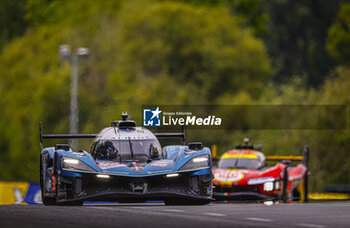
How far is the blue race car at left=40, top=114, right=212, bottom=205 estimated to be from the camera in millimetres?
13828

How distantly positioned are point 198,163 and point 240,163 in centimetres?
910

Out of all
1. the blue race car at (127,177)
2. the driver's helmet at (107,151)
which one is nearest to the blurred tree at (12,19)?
the driver's helmet at (107,151)

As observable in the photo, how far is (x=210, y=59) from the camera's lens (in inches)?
1925

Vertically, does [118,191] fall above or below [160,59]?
below

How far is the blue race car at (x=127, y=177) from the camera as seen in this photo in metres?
13.8

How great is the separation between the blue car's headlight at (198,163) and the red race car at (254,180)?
6958 mm

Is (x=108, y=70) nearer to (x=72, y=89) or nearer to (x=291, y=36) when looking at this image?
(x=72, y=89)

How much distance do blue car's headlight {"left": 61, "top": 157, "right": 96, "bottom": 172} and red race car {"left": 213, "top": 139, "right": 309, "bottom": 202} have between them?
8040 millimetres

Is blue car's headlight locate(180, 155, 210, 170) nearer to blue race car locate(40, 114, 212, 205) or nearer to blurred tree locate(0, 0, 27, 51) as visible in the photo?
blue race car locate(40, 114, 212, 205)

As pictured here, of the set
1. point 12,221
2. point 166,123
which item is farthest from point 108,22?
point 12,221

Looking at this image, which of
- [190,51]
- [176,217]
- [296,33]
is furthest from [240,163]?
[296,33]

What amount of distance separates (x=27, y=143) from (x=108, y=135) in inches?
1280

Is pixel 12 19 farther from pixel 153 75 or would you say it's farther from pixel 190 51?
pixel 190 51

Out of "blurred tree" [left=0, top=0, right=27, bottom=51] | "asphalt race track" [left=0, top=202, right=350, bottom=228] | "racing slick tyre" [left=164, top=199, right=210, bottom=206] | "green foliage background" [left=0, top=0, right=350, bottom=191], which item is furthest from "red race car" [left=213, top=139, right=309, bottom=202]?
"blurred tree" [left=0, top=0, right=27, bottom=51]
